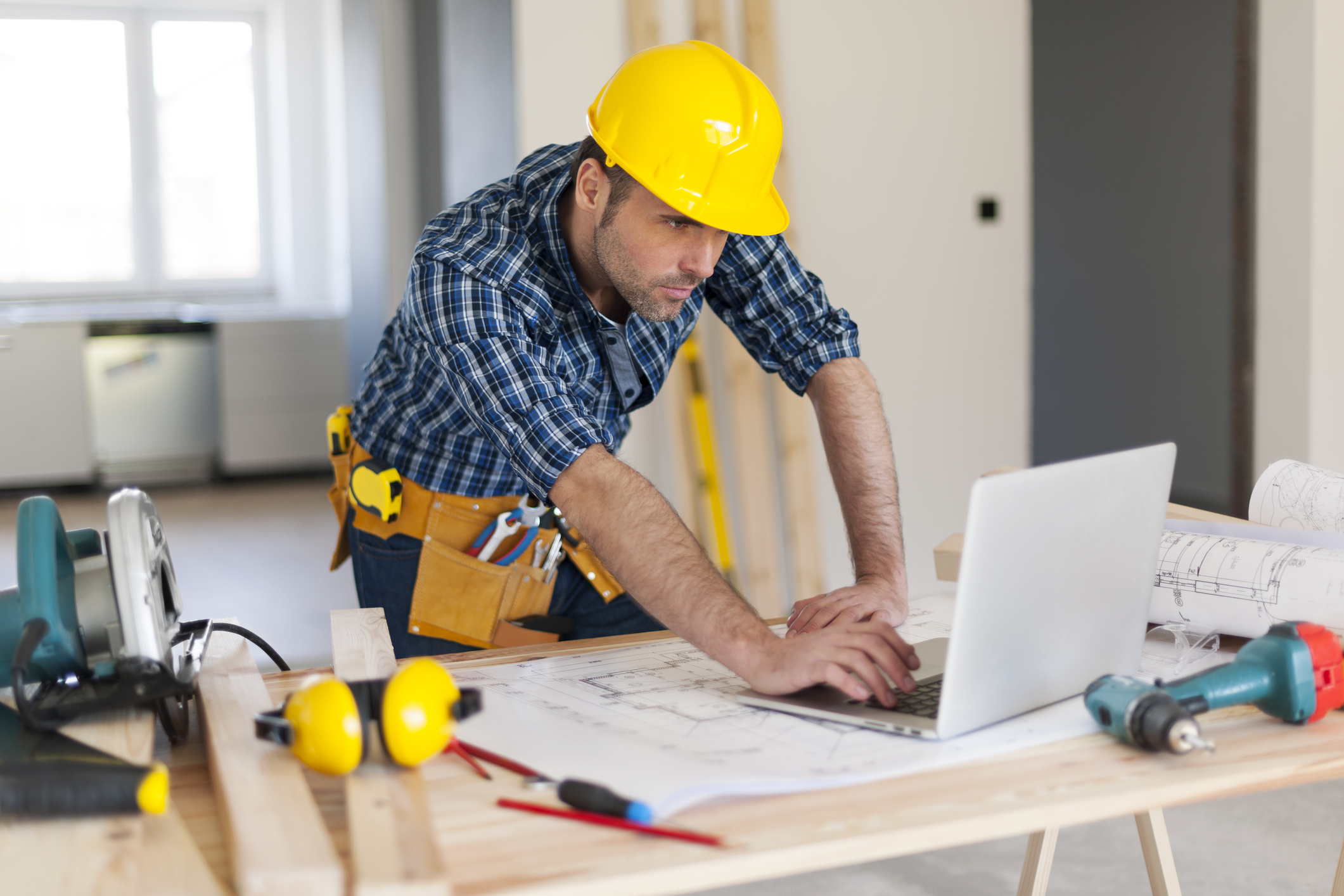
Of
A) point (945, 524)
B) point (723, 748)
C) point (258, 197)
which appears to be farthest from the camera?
point (258, 197)

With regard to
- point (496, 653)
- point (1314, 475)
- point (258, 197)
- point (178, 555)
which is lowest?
point (178, 555)

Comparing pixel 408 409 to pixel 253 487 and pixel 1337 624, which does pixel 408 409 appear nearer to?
pixel 1337 624

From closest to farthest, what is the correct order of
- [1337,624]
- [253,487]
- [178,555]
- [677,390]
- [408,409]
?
[1337,624], [408,409], [677,390], [178,555], [253,487]

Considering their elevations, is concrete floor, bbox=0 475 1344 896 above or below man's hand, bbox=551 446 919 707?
below

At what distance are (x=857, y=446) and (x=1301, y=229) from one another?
7.56 feet

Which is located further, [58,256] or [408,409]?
[58,256]

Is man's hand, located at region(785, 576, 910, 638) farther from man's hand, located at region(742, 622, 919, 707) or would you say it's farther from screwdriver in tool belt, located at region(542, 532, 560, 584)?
screwdriver in tool belt, located at region(542, 532, 560, 584)

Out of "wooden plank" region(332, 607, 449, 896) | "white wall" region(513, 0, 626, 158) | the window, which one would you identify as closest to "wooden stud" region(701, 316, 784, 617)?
"white wall" region(513, 0, 626, 158)

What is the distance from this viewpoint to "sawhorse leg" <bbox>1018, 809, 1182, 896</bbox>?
174 cm

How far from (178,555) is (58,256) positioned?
2934mm

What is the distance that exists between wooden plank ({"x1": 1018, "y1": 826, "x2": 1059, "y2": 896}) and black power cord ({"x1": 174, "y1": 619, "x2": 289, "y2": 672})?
111cm

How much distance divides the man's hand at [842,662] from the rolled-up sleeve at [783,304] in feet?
2.35

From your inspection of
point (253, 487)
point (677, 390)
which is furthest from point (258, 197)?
point (677, 390)

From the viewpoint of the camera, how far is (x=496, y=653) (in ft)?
4.28
